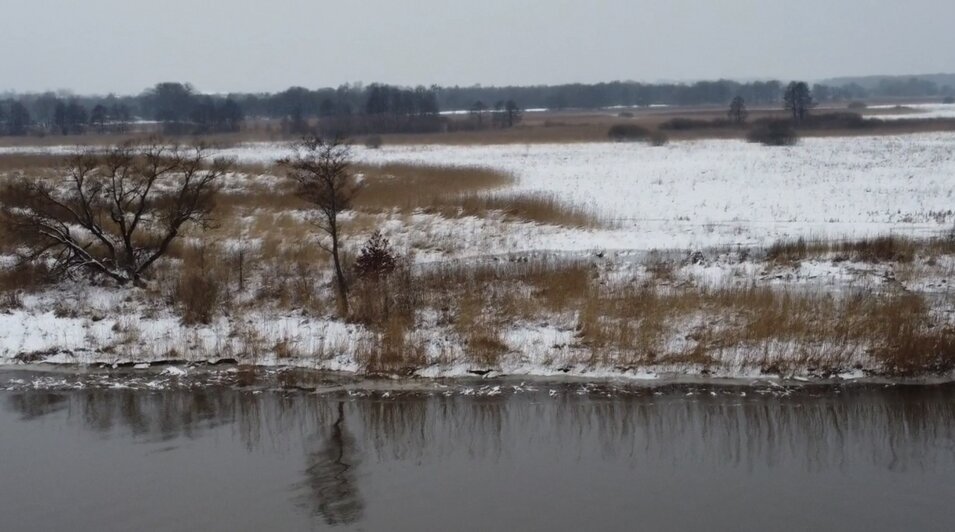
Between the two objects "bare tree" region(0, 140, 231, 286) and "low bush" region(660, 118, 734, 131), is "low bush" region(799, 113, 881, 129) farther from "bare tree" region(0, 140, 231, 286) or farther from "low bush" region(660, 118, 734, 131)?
"bare tree" region(0, 140, 231, 286)

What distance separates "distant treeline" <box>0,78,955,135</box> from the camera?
8825 centimetres

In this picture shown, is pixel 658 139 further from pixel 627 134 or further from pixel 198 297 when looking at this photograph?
pixel 198 297

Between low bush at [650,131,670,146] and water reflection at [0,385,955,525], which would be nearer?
water reflection at [0,385,955,525]

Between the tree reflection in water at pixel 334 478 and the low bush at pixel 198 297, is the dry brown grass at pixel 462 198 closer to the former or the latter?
the low bush at pixel 198 297

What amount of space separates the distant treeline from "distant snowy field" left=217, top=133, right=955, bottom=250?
37.8 ft

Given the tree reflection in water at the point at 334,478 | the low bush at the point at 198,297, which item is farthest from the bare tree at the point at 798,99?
the tree reflection in water at the point at 334,478

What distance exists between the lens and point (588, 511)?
8.41 meters

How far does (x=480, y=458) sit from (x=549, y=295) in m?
5.97

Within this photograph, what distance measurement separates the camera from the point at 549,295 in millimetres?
15383

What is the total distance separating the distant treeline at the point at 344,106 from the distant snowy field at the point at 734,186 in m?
11.5

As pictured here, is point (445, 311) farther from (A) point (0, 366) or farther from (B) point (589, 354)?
(A) point (0, 366)

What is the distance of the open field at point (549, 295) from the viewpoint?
13.0 metres

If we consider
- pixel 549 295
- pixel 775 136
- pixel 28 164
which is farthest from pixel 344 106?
pixel 549 295

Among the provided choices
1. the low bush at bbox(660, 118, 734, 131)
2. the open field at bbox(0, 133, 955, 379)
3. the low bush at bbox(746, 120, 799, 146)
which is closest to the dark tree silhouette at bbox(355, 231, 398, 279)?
the open field at bbox(0, 133, 955, 379)
